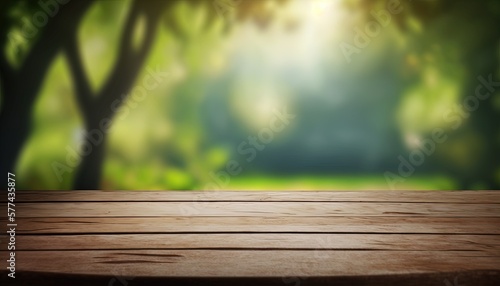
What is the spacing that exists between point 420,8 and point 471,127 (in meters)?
0.69

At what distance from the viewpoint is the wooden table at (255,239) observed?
1.17 meters

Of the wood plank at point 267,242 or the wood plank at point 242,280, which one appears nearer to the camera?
the wood plank at point 242,280

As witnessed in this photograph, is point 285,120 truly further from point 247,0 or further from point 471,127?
point 471,127

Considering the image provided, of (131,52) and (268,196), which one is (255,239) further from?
(131,52)

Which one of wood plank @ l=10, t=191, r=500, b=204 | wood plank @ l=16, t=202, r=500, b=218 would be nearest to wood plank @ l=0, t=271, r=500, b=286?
wood plank @ l=16, t=202, r=500, b=218

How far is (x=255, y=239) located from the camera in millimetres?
1445

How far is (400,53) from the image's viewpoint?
7.96ft

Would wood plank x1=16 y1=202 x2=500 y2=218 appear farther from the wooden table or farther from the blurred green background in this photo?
the blurred green background

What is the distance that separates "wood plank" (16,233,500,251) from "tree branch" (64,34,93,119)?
1105mm

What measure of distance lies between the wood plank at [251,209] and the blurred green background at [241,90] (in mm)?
557

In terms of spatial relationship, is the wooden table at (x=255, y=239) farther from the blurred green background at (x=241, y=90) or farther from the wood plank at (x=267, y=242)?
the blurred green background at (x=241, y=90)

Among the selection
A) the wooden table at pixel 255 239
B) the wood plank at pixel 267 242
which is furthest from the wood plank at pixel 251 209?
the wood plank at pixel 267 242

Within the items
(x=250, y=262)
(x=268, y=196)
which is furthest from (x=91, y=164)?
A: (x=250, y=262)

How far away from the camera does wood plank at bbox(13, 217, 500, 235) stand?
1.53 meters
